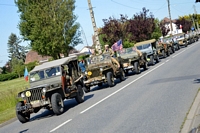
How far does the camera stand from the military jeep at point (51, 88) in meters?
13.4

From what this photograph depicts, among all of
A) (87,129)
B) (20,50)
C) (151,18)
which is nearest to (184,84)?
(87,129)

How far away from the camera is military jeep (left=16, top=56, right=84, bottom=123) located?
44.1ft

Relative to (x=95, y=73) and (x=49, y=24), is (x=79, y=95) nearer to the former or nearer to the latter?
(x=95, y=73)

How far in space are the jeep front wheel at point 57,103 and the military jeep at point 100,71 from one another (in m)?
6.15

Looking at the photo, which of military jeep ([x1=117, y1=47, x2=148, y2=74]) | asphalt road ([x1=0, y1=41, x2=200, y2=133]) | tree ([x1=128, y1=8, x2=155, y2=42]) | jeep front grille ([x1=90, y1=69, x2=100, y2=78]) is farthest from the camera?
tree ([x1=128, y1=8, x2=155, y2=42])

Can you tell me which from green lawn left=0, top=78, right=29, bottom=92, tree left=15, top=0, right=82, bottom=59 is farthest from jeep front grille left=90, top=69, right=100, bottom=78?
tree left=15, top=0, right=82, bottom=59

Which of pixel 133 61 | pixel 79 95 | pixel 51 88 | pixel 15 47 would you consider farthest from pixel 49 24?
pixel 15 47

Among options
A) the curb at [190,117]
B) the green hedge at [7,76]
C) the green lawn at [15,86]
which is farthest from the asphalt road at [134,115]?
the green hedge at [7,76]

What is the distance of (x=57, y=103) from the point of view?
532 inches

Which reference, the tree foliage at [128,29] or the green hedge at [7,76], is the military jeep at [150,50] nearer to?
the tree foliage at [128,29]

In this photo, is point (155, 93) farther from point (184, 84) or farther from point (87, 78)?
point (87, 78)

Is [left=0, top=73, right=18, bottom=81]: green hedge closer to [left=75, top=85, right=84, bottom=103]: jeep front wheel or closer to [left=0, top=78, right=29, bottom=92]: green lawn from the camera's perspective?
[left=0, top=78, right=29, bottom=92]: green lawn

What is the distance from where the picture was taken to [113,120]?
10344mm

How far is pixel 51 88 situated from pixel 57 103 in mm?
646
